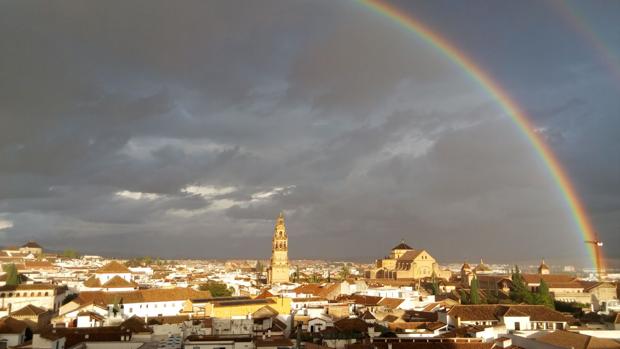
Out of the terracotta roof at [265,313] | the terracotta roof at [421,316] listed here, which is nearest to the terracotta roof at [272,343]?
the terracotta roof at [265,313]

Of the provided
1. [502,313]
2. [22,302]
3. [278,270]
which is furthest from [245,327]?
[278,270]

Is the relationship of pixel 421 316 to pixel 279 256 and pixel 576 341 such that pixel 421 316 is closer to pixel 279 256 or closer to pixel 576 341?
pixel 576 341

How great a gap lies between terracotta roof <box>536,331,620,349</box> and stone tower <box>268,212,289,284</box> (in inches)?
2710

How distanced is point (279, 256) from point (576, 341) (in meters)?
72.6

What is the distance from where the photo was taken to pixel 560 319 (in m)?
48.0

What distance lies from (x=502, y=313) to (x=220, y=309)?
26748 mm

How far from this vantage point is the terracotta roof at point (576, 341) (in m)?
32.4

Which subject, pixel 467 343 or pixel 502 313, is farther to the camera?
pixel 502 313

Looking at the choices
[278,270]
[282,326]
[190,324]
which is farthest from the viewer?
[278,270]

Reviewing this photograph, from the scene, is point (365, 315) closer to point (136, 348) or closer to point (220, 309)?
point (220, 309)

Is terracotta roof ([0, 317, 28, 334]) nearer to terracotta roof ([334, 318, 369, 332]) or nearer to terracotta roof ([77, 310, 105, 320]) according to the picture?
terracotta roof ([77, 310, 105, 320])

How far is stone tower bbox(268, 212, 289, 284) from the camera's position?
10131 cm

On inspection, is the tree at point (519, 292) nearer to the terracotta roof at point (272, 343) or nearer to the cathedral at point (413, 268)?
the cathedral at point (413, 268)

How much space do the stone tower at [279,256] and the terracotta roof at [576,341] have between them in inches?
2710
